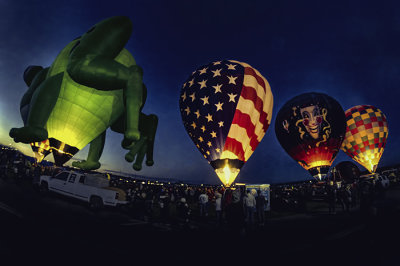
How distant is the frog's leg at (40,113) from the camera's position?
4.75m

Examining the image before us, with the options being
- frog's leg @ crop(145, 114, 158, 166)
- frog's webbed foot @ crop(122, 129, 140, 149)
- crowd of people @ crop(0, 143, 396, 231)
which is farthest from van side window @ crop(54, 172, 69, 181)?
frog's webbed foot @ crop(122, 129, 140, 149)

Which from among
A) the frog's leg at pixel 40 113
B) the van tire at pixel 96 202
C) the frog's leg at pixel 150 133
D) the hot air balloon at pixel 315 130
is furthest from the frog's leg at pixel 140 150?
the hot air balloon at pixel 315 130

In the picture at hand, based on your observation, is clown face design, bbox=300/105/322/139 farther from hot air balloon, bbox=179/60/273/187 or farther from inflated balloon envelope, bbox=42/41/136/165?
inflated balloon envelope, bbox=42/41/136/165

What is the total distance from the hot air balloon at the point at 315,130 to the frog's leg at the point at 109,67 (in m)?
16.5

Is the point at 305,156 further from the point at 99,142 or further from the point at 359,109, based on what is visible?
the point at 99,142

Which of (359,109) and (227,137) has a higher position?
(359,109)

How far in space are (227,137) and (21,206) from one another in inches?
421

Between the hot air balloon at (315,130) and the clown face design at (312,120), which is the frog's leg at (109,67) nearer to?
the clown face design at (312,120)

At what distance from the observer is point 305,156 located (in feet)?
61.9

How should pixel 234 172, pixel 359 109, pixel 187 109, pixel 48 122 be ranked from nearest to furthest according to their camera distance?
pixel 48 122, pixel 234 172, pixel 187 109, pixel 359 109

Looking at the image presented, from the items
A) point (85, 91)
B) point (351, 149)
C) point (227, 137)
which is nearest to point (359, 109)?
point (351, 149)

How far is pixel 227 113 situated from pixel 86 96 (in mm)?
9370

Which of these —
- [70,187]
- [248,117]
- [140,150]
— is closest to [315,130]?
[248,117]

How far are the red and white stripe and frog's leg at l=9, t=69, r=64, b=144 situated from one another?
984 centimetres
